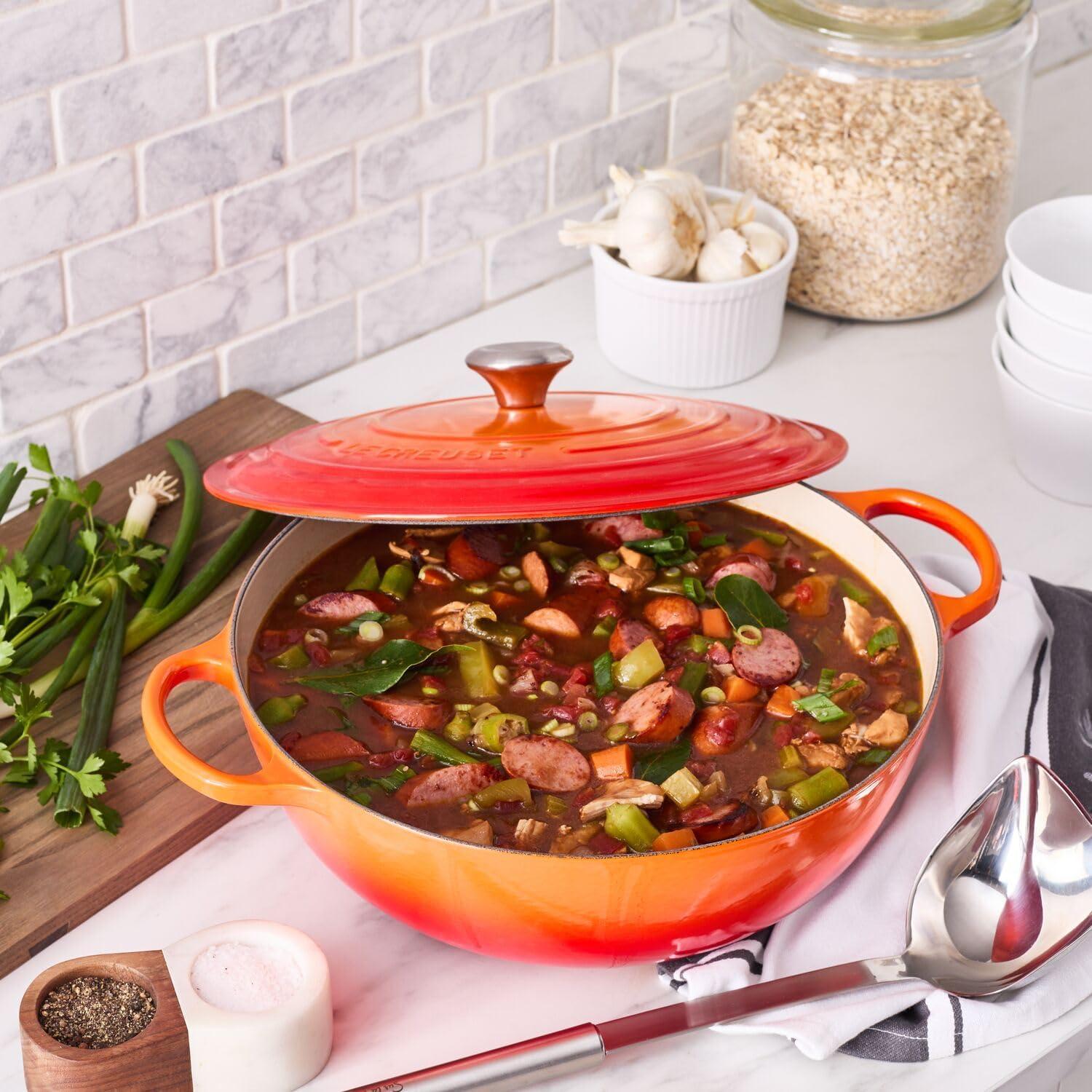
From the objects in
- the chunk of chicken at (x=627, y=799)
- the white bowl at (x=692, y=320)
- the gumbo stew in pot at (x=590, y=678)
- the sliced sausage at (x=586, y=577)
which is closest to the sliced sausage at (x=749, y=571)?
the gumbo stew in pot at (x=590, y=678)

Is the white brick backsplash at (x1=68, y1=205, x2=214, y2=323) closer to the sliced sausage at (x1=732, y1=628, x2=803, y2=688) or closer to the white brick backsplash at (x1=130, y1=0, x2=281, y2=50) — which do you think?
the white brick backsplash at (x1=130, y1=0, x2=281, y2=50)

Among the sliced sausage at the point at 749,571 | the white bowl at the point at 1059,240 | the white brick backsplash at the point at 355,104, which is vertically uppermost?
the white brick backsplash at the point at 355,104

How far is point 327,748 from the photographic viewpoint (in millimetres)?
1196

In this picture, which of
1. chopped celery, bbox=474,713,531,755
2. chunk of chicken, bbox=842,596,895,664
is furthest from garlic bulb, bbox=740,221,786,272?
chopped celery, bbox=474,713,531,755

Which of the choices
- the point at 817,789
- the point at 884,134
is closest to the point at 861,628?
the point at 817,789

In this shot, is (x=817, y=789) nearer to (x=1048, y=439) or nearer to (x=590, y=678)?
(x=590, y=678)

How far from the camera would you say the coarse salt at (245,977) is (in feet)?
3.41

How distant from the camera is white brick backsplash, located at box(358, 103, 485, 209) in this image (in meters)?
1.86

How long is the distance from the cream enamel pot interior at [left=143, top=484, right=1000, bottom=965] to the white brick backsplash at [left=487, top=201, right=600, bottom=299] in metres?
1.00

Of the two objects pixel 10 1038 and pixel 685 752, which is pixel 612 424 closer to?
pixel 685 752

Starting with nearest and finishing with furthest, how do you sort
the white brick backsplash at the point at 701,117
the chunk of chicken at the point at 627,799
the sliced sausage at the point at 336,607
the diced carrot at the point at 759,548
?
the chunk of chicken at the point at 627,799 < the sliced sausage at the point at 336,607 < the diced carrot at the point at 759,548 < the white brick backsplash at the point at 701,117

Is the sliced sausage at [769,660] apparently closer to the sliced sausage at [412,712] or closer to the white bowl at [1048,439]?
the sliced sausage at [412,712]

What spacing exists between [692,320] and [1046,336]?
0.47 meters

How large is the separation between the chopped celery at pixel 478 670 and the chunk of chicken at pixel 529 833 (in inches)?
7.2
